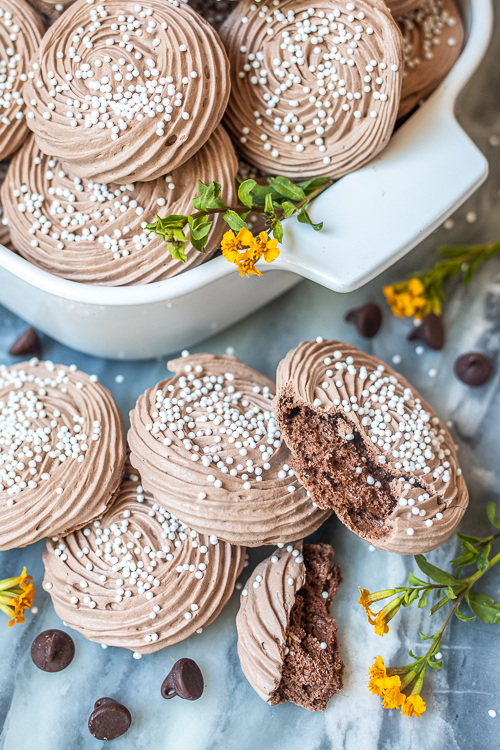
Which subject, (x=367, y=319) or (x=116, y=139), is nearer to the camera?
(x=116, y=139)

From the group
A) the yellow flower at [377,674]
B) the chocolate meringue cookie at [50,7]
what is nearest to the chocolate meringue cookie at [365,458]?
the yellow flower at [377,674]

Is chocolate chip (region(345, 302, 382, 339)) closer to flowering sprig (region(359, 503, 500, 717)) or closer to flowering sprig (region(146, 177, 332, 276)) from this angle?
flowering sprig (region(146, 177, 332, 276))

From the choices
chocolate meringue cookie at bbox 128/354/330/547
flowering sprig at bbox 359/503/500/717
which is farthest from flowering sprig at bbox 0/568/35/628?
flowering sprig at bbox 359/503/500/717

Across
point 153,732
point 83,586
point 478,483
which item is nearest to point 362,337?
point 478,483

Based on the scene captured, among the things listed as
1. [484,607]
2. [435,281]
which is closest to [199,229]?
[435,281]

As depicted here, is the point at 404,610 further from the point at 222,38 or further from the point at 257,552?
the point at 222,38

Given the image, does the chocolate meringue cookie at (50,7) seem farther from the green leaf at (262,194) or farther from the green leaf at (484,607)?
the green leaf at (484,607)

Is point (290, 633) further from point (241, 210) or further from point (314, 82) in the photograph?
point (314, 82)
